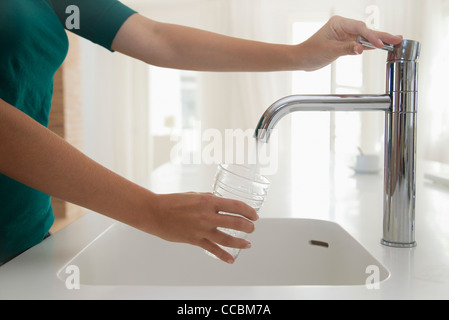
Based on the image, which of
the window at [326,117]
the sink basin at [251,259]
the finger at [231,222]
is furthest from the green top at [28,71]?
the window at [326,117]

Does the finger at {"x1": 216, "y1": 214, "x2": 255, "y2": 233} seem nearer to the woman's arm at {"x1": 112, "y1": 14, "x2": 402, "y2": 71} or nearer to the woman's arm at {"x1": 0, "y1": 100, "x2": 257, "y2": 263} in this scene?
the woman's arm at {"x1": 0, "y1": 100, "x2": 257, "y2": 263}

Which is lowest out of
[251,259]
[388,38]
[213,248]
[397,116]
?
[251,259]

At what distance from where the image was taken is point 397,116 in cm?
61

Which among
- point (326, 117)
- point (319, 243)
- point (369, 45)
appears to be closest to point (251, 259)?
point (319, 243)

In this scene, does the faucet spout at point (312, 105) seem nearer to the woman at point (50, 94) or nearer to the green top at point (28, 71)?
the woman at point (50, 94)

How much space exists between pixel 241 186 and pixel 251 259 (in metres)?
0.31

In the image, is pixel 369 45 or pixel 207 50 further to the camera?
pixel 207 50

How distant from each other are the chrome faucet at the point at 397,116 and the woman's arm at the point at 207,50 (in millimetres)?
165

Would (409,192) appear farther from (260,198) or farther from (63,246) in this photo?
(63,246)

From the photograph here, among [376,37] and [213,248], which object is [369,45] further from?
[213,248]

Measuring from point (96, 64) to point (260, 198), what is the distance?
A: 4838mm

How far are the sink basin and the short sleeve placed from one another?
36 centimetres

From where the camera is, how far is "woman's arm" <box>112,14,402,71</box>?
30.8 inches

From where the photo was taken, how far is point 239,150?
5055 mm
